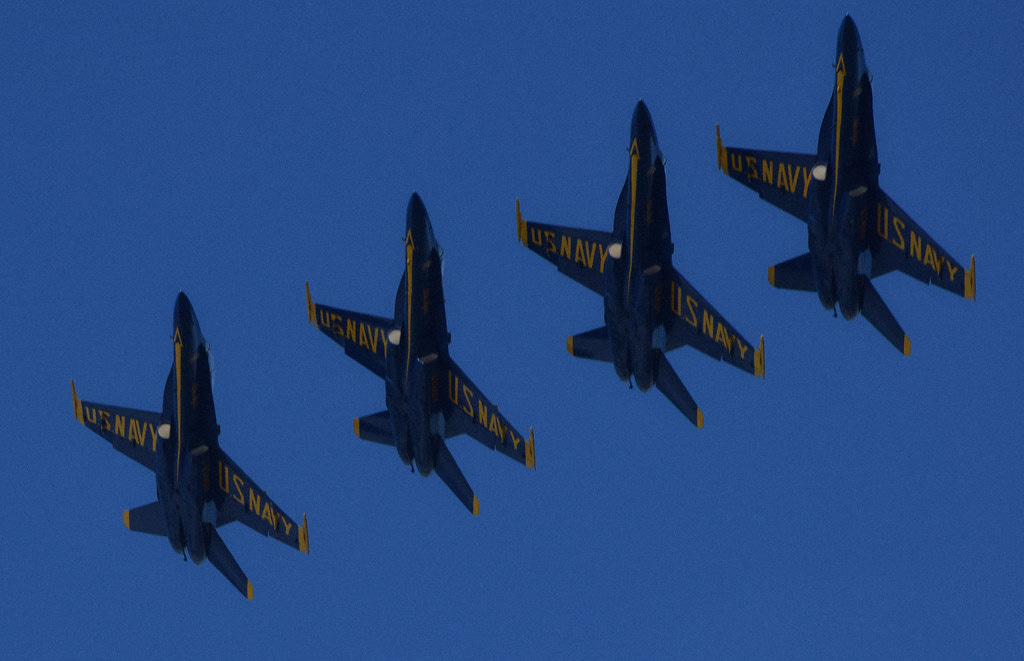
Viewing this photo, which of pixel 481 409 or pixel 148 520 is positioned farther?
pixel 148 520

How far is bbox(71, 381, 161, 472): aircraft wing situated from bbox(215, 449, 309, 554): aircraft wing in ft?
7.72

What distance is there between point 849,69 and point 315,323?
2036 cm

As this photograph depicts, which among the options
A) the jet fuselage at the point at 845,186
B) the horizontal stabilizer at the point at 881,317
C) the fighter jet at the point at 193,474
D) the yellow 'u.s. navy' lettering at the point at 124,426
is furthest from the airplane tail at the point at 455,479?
the horizontal stabilizer at the point at 881,317

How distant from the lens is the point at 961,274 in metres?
67.9

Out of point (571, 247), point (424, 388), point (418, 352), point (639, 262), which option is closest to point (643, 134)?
point (639, 262)

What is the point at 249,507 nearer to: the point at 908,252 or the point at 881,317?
the point at 881,317

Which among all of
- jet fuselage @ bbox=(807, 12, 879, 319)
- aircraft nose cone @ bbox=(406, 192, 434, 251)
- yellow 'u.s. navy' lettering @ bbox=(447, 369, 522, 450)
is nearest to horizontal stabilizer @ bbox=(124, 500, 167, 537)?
yellow 'u.s. navy' lettering @ bbox=(447, 369, 522, 450)

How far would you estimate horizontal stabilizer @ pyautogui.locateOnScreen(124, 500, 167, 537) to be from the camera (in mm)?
73688

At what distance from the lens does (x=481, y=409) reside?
71500mm

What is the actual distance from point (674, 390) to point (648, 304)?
10.3ft

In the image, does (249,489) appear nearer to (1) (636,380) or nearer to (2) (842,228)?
(1) (636,380)

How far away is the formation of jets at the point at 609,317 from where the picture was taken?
67.4m

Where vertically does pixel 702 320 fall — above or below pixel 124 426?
above

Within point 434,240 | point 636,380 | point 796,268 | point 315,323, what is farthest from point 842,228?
point 315,323
